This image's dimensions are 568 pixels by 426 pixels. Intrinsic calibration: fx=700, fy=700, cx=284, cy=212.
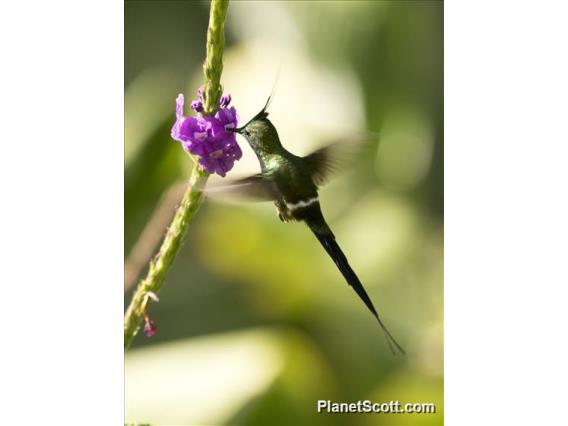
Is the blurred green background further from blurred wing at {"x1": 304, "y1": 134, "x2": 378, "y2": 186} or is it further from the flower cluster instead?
the flower cluster

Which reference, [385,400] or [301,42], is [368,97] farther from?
[385,400]

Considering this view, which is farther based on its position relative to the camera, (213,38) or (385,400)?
(385,400)

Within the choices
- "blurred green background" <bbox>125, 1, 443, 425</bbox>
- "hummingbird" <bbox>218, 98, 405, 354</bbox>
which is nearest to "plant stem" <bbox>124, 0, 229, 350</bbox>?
"hummingbird" <bbox>218, 98, 405, 354</bbox>

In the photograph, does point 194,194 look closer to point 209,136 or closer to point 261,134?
point 209,136

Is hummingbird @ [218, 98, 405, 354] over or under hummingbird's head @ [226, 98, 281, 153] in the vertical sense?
under

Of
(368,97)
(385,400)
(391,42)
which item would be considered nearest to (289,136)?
(368,97)

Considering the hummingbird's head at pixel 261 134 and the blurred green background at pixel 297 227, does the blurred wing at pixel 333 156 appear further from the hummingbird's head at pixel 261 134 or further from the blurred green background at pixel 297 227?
the blurred green background at pixel 297 227

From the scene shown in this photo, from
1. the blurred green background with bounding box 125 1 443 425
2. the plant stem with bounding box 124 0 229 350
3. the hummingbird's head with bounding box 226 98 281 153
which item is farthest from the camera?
the blurred green background with bounding box 125 1 443 425
